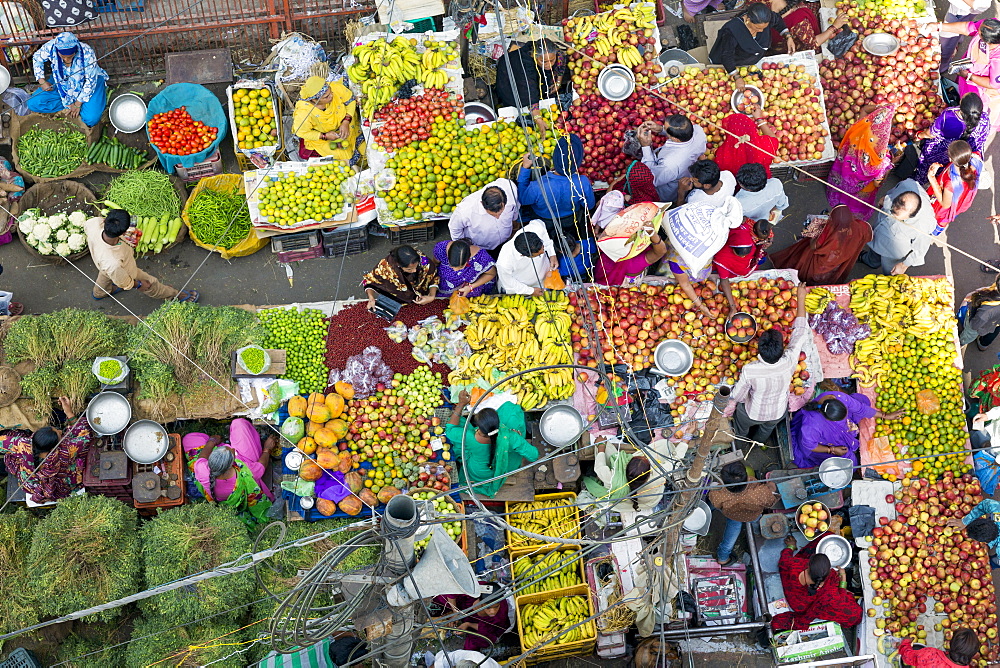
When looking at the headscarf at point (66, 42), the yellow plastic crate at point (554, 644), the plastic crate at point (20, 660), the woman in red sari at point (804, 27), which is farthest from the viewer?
the woman in red sari at point (804, 27)

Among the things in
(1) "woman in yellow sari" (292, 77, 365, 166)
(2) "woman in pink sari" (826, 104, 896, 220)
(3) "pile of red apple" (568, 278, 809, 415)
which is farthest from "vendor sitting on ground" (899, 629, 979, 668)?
(1) "woman in yellow sari" (292, 77, 365, 166)

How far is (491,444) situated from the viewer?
6648mm

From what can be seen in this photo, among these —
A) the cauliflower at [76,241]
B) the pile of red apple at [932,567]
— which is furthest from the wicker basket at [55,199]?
the pile of red apple at [932,567]

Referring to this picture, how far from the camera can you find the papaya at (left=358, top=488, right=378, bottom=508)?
664cm

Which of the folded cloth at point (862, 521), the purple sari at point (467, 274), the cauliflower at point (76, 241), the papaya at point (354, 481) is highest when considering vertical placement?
the cauliflower at point (76, 241)

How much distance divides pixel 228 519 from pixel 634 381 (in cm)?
282

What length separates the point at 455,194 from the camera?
7238 mm

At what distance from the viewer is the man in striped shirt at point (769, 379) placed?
6.53m

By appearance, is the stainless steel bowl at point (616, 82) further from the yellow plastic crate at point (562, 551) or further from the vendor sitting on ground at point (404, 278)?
the yellow plastic crate at point (562, 551)

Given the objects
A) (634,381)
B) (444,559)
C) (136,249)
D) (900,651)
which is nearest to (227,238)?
(136,249)

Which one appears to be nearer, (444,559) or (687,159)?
(444,559)

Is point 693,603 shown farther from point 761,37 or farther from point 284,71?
point 284,71

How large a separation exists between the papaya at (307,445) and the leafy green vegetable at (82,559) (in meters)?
1.16

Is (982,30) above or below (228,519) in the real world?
above
